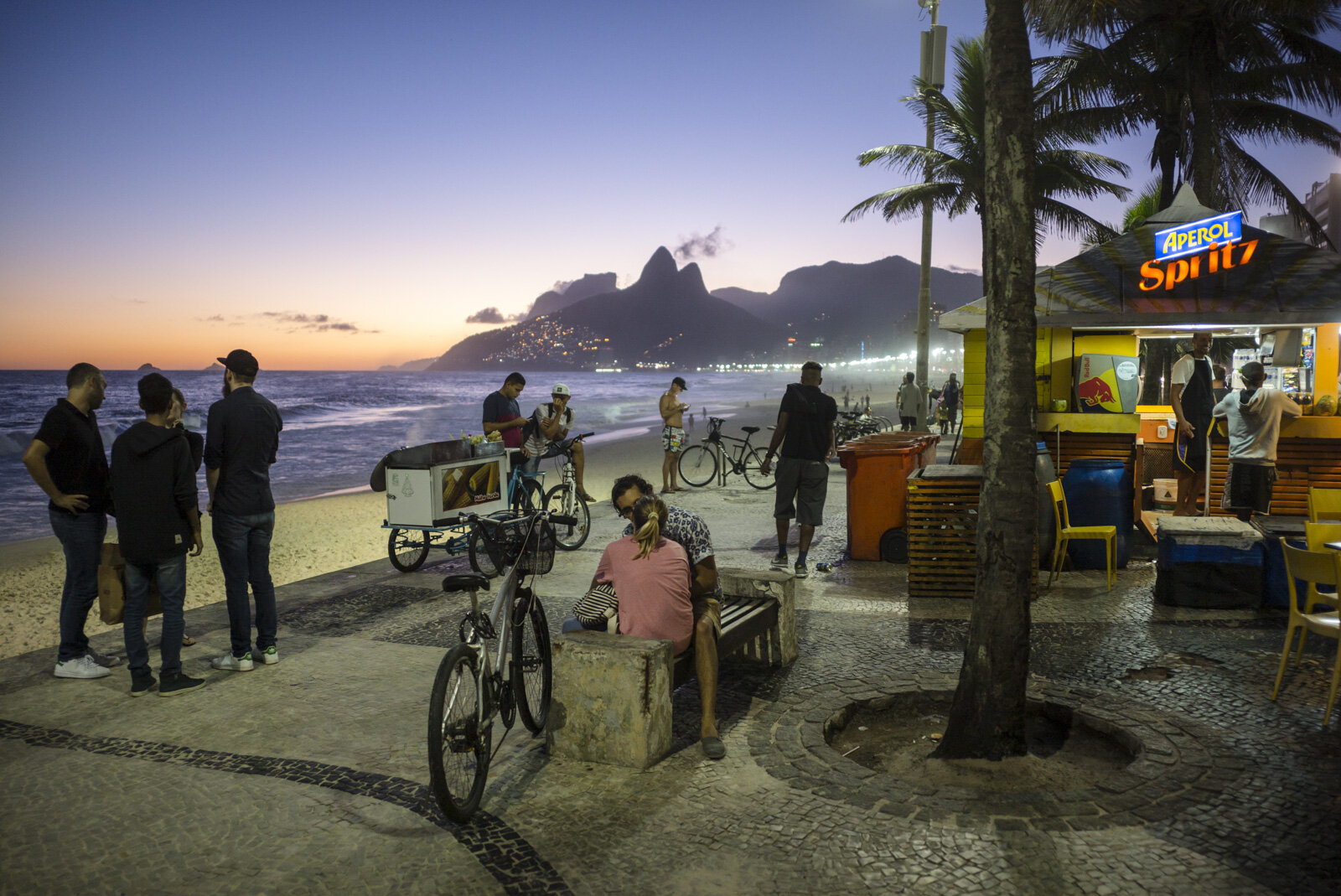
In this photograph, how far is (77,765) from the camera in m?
4.14

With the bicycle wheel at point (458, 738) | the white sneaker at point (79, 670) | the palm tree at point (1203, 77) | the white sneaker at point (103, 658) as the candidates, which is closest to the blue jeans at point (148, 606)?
the white sneaker at point (79, 670)

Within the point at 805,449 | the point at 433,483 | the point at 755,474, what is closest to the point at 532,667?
the point at 433,483

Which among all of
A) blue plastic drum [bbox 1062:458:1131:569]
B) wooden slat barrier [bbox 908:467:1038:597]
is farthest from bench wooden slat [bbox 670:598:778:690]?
blue plastic drum [bbox 1062:458:1131:569]

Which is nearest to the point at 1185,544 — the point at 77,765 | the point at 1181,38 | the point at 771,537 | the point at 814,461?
the point at 814,461

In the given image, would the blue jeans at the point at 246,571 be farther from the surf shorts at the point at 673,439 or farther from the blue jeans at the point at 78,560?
the surf shorts at the point at 673,439

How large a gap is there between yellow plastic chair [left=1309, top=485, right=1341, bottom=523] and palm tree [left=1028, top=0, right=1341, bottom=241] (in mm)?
10206

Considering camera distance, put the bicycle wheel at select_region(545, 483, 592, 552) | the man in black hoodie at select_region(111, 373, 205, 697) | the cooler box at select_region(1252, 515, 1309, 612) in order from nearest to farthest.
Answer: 1. the man in black hoodie at select_region(111, 373, 205, 697)
2. the cooler box at select_region(1252, 515, 1309, 612)
3. the bicycle wheel at select_region(545, 483, 592, 552)

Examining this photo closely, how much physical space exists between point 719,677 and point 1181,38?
54.4ft

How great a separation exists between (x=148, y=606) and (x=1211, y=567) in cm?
745

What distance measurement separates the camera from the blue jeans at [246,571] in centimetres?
542

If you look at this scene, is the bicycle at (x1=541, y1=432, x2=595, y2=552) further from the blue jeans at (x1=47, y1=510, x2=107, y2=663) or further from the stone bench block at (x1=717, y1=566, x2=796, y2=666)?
the blue jeans at (x1=47, y1=510, x2=107, y2=663)

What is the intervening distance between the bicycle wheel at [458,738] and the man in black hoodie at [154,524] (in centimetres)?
263

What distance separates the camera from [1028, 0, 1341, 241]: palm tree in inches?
595

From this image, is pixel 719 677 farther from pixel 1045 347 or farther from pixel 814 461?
pixel 1045 347
